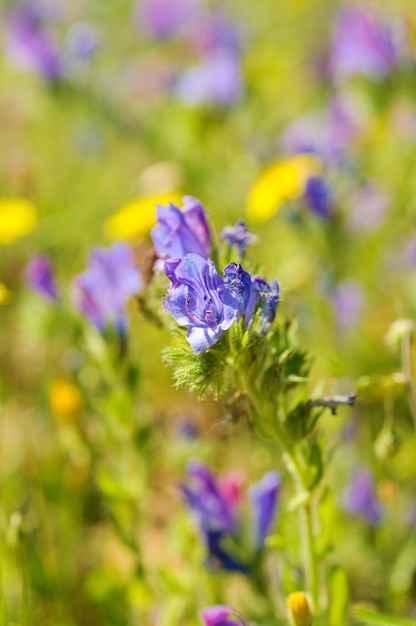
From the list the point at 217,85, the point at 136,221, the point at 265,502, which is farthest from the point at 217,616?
the point at 217,85

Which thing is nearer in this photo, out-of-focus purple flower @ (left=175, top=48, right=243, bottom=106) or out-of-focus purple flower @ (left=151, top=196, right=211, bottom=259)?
out-of-focus purple flower @ (left=151, top=196, right=211, bottom=259)

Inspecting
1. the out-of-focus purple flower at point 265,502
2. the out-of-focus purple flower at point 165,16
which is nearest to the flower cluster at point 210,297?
the out-of-focus purple flower at point 265,502

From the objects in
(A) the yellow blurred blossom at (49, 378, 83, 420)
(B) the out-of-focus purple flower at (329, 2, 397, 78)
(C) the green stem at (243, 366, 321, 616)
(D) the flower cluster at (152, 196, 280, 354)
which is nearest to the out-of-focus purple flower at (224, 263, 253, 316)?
(D) the flower cluster at (152, 196, 280, 354)

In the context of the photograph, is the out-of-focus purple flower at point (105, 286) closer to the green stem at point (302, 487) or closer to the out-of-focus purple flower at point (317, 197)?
the green stem at point (302, 487)

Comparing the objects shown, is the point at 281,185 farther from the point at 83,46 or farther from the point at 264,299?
the point at 264,299

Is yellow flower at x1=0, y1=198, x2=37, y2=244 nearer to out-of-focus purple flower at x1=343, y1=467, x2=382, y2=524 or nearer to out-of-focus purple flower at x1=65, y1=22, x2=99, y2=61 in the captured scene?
out-of-focus purple flower at x1=65, y1=22, x2=99, y2=61

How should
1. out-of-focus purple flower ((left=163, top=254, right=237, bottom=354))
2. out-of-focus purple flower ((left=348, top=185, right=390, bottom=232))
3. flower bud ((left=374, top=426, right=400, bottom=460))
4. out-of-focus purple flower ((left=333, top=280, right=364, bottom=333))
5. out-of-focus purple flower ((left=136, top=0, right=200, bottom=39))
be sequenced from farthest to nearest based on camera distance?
out-of-focus purple flower ((left=136, top=0, right=200, bottom=39))
out-of-focus purple flower ((left=348, top=185, right=390, bottom=232))
out-of-focus purple flower ((left=333, top=280, right=364, bottom=333))
flower bud ((left=374, top=426, right=400, bottom=460))
out-of-focus purple flower ((left=163, top=254, right=237, bottom=354))

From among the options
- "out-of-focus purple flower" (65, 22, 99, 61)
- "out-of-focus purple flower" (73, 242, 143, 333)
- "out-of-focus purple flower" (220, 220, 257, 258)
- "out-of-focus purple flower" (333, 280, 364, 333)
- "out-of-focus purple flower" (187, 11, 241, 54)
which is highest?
"out-of-focus purple flower" (187, 11, 241, 54)
